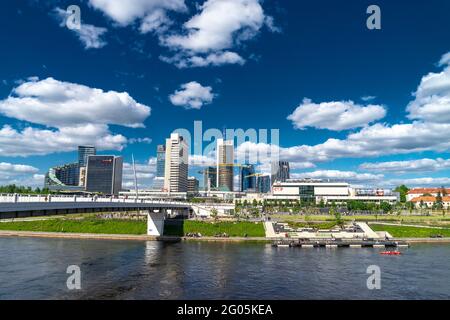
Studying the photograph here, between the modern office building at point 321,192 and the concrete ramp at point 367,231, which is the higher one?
the modern office building at point 321,192

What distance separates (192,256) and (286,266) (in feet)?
53.5

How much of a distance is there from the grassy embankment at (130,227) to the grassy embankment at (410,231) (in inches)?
1226

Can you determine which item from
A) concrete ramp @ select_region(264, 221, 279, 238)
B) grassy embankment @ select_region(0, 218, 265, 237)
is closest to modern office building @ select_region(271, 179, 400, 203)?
concrete ramp @ select_region(264, 221, 279, 238)

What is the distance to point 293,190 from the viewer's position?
197 m

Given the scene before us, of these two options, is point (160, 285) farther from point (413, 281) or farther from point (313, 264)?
point (413, 281)

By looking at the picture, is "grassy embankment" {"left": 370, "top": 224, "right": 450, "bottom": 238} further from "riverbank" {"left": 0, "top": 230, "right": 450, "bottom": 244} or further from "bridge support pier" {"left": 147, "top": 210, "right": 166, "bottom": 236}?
"bridge support pier" {"left": 147, "top": 210, "right": 166, "bottom": 236}

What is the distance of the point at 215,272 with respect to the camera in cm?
4572

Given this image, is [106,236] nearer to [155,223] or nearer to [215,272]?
[155,223]

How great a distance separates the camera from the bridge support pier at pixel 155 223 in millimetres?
84625

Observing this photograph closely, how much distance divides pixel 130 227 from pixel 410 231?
69.6m

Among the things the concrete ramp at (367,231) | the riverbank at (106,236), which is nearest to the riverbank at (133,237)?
the riverbank at (106,236)

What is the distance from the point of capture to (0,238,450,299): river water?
3597 centimetres

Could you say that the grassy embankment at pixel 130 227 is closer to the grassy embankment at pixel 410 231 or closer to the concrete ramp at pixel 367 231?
the concrete ramp at pixel 367 231
